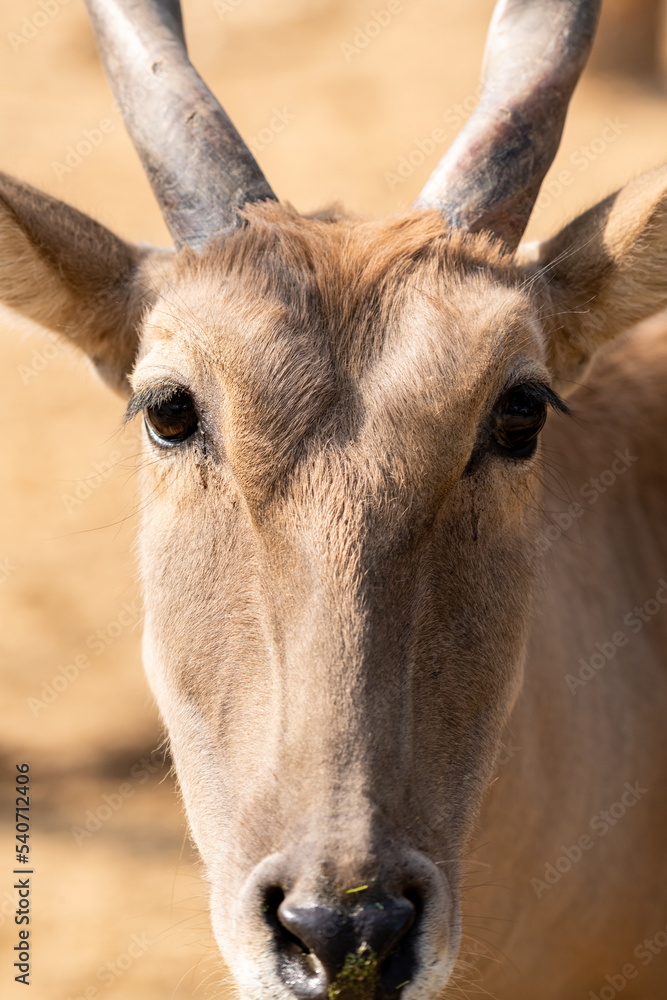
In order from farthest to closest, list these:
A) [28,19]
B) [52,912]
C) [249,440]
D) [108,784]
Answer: [28,19]
[108,784]
[52,912]
[249,440]

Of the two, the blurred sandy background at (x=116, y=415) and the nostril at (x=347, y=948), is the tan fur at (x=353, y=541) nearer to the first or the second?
the nostril at (x=347, y=948)

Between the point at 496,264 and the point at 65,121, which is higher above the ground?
the point at 65,121

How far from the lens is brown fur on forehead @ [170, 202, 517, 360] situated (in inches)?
130

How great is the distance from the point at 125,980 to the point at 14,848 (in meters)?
1.35

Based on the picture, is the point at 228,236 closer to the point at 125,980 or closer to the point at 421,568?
the point at 421,568

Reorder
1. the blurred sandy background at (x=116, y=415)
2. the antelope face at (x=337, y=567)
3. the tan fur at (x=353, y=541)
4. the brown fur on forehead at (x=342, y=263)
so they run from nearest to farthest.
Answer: the antelope face at (x=337, y=567)
the tan fur at (x=353, y=541)
the brown fur on forehead at (x=342, y=263)
the blurred sandy background at (x=116, y=415)

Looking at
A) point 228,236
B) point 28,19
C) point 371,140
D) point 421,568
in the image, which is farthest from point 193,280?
point 28,19

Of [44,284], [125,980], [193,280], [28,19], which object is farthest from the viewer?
[28,19]

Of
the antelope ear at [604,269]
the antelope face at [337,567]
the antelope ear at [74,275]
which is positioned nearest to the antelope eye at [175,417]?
the antelope face at [337,567]

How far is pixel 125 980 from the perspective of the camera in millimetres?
6148

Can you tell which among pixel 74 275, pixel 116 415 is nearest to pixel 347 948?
pixel 74 275

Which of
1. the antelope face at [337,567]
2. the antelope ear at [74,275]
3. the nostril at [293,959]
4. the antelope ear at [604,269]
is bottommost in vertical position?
the nostril at [293,959]

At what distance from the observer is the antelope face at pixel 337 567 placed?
2.62 m

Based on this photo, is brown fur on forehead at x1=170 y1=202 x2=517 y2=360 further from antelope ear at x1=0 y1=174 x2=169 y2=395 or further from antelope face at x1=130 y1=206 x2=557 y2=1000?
antelope ear at x1=0 y1=174 x2=169 y2=395
